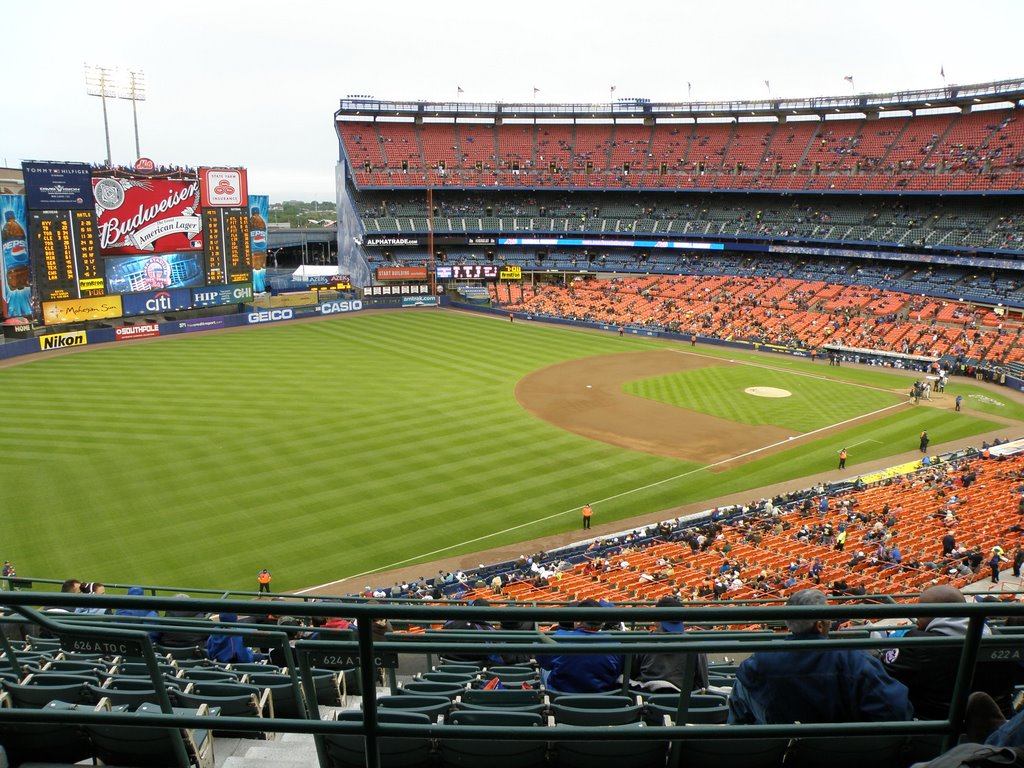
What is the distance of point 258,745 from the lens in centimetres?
542

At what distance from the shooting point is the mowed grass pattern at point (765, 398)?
41.1 m

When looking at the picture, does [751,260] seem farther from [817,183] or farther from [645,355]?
[645,355]

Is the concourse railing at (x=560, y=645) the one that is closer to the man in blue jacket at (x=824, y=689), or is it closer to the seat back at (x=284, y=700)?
the man in blue jacket at (x=824, y=689)

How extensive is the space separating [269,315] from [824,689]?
6993 cm

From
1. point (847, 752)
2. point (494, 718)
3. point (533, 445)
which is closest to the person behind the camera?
point (847, 752)

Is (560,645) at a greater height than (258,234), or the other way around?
(258,234)

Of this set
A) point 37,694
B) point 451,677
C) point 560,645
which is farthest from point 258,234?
point 560,645

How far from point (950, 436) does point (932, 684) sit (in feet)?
127

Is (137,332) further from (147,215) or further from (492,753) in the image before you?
(492,753)

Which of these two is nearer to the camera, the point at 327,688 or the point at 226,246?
the point at 327,688

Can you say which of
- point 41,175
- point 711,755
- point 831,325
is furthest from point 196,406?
point 831,325

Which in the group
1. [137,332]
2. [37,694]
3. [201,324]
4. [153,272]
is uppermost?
[153,272]

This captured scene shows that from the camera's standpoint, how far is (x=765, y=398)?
44.9 metres

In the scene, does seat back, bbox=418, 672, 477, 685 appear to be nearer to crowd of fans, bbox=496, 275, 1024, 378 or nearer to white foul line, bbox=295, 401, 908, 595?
white foul line, bbox=295, 401, 908, 595
